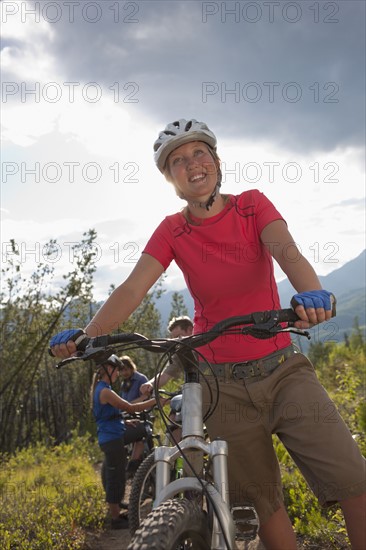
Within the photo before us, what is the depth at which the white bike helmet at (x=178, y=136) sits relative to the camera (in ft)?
11.1

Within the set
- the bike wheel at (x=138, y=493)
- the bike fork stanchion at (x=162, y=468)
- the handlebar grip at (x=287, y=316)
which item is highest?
the handlebar grip at (x=287, y=316)

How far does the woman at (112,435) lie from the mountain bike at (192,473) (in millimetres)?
4904

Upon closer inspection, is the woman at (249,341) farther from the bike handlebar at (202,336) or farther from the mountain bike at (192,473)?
the mountain bike at (192,473)

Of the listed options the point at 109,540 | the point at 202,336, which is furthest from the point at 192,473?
the point at 109,540

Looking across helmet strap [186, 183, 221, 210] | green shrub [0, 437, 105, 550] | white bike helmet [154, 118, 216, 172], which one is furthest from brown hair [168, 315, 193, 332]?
helmet strap [186, 183, 221, 210]

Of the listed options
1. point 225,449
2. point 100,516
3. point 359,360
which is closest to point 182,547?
point 225,449

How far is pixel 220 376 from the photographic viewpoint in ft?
9.80

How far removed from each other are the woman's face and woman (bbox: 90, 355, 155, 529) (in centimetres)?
451

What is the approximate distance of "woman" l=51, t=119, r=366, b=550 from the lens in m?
2.54

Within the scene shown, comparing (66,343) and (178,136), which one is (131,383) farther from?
(66,343)

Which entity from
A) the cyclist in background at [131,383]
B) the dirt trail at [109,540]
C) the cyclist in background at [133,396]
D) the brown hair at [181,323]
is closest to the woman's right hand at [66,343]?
the dirt trail at [109,540]

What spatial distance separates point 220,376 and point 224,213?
3.32ft

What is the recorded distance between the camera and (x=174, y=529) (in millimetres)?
1845

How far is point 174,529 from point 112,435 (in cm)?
598
